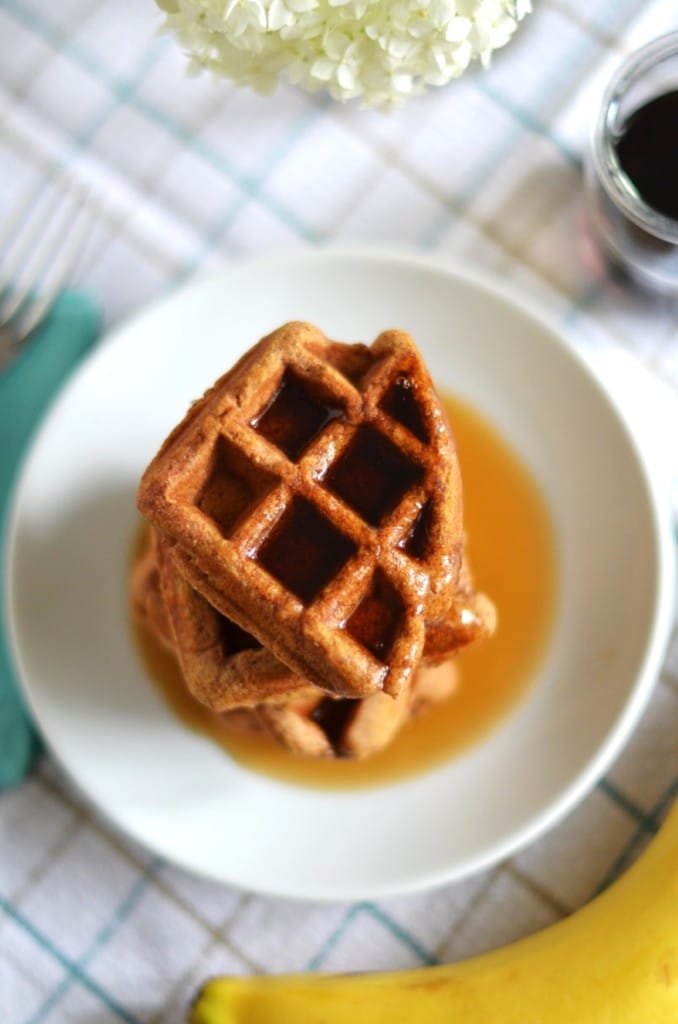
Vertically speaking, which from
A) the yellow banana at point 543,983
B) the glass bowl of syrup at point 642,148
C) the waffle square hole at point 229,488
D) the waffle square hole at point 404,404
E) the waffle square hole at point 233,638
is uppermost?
the glass bowl of syrup at point 642,148

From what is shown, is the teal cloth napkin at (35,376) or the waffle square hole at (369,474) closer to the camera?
the waffle square hole at (369,474)

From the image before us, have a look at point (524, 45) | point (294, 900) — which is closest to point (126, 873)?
point (294, 900)

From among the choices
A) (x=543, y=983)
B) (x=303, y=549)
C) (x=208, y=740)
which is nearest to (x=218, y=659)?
(x=303, y=549)

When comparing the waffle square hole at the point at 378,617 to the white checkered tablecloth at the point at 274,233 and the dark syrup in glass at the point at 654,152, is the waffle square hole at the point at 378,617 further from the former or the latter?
the dark syrup in glass at the point at 654,152

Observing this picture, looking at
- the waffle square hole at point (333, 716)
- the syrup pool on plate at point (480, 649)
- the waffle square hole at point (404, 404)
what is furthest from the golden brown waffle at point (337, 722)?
the waffle square hole at point (404, 404)

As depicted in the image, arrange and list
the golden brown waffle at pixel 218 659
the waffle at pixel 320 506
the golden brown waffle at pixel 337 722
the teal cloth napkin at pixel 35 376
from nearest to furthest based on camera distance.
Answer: the waffle at pixel 320 506 < the golden brown waffle at pixel 218 659 < the golden brown waffle at pixel 337 722 < the teal cloth napkin at pixel 35 376

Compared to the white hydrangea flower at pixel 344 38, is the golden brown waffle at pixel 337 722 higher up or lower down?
lower down
